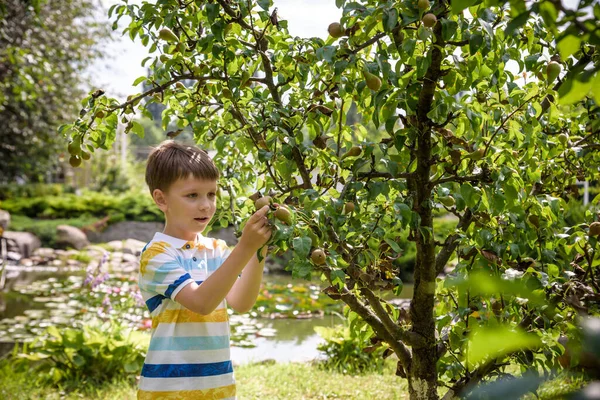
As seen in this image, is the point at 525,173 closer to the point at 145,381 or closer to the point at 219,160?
the point at 219,160

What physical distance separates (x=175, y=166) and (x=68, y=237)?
1196 cm

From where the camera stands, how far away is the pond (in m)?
4.93

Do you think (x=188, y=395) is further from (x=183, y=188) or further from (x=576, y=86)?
(x=576, y=86)

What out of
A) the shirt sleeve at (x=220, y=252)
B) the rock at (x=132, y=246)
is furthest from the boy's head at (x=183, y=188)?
the rock at (x=132, y=246)

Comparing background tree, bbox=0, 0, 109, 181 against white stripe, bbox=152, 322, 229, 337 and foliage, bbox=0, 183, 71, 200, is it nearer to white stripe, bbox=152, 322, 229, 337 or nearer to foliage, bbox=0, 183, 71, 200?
foliage, bbox=0, 183, 71, 200

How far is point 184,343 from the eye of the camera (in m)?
1.78

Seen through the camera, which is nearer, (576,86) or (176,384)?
(576,86)

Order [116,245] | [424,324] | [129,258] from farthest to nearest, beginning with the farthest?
[116,245] → [129,258] → [424,324]

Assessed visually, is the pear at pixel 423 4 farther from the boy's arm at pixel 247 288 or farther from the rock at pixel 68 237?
the rock at pixel 68 237

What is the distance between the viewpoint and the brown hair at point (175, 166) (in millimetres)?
1890

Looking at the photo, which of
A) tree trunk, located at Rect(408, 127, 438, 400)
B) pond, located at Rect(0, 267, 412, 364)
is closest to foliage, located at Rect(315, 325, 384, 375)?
pond, located at Rect(0, 267, 412, 364)

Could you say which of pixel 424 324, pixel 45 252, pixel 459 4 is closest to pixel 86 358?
pixel 424 324

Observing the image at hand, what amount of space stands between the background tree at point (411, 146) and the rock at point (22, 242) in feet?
35.5

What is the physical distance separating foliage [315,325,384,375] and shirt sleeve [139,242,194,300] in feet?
7.23
